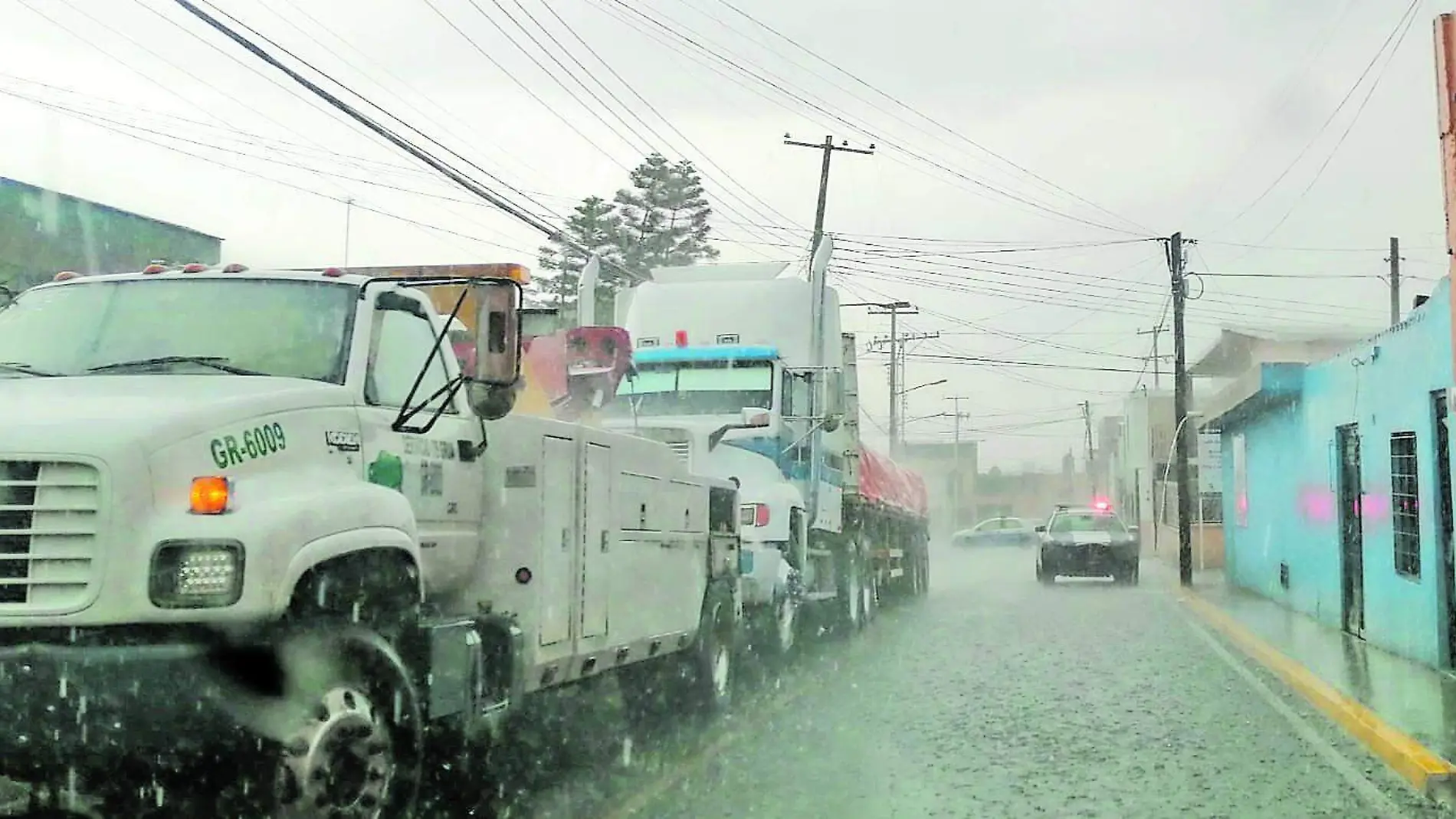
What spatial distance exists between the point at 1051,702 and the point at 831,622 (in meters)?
6.53

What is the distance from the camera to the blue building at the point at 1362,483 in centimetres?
1386

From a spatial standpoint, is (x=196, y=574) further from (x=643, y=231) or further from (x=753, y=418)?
Result: (x=643, y=231)


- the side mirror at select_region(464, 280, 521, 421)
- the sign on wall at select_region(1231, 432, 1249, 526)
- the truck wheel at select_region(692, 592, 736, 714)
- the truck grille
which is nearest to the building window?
the truck wheel at select_region(692, 592, 736, 714)

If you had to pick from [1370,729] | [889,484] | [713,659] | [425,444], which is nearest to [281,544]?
[425,444]

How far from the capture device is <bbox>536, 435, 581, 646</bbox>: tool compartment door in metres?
7.44

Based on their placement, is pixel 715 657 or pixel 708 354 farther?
pixel 708 354

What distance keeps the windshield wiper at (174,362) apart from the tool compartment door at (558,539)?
165 centimetres

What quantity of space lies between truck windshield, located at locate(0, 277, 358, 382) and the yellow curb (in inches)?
248

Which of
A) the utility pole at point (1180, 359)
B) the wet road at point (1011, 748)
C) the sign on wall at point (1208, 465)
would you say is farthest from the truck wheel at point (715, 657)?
the sign on wall at point (1208, 465)

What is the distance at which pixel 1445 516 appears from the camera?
13812mm

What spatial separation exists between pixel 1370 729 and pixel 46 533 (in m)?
8.42

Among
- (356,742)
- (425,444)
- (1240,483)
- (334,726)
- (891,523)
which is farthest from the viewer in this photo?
(1240,483)

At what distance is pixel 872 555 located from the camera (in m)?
20.4

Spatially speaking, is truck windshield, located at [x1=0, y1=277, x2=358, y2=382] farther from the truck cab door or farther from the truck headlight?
the truck headlight
